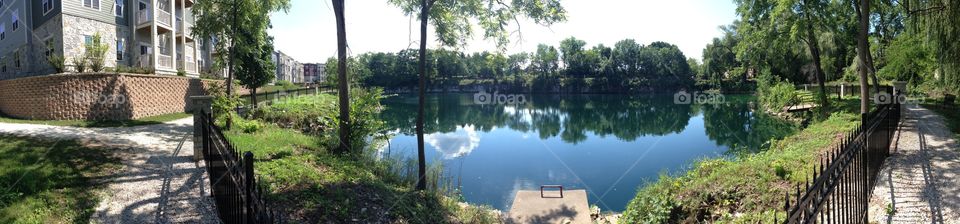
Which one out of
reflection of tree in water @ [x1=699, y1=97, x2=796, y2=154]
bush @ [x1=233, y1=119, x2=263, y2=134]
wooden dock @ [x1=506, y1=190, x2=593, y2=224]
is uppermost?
bush @ [x1=233, y1=119, x2=263, y2=134]

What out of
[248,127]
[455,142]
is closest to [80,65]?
[248,127]

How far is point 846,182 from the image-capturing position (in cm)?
439

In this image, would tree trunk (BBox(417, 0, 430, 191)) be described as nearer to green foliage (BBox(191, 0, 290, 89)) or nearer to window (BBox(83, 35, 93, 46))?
green foliage (BBox(191, 0, 290, 89))

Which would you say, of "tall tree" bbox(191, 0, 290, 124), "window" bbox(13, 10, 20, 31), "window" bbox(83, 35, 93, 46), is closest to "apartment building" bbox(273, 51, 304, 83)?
"window" bbox(13, 10, 20, 31)

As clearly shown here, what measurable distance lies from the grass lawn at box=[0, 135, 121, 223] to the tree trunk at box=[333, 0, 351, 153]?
4.99 meters

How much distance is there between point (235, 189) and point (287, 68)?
393ft

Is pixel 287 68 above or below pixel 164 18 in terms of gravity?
above

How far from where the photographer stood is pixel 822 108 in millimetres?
24125

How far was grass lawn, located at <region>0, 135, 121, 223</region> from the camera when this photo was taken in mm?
6465

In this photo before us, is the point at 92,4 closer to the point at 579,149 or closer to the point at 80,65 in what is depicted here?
the point at 80,65

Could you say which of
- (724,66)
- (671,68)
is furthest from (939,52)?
(671,68)

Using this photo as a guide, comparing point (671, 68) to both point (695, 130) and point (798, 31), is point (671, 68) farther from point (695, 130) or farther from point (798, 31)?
point (798, 31)

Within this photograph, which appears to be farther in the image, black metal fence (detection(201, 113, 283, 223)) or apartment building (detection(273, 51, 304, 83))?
apartment building (detection(273, 51, 304, 83))

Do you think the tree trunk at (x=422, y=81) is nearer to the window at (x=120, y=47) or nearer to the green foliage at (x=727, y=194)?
the green foliage at (x=727, y=194)
